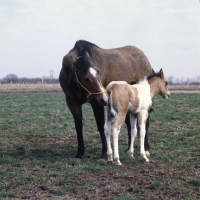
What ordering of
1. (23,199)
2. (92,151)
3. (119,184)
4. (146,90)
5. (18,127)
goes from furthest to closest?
(18,127), (92,151), (146,90), (119,184), (23,199)

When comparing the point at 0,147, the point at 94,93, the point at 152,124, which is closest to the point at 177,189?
the point at 94,93

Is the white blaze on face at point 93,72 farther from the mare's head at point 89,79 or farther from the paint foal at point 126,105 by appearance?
the paint foal at point 126,105

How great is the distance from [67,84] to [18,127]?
571 cm

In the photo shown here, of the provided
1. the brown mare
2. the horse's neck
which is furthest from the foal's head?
the horse's neck

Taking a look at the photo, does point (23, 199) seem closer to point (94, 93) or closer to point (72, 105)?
point (94, 93)

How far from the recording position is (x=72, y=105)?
8.52 metres

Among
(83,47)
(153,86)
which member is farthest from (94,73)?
(153,86)

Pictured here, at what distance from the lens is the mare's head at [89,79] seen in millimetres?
7477

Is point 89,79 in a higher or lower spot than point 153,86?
higher

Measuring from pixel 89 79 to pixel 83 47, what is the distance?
117 centimetres

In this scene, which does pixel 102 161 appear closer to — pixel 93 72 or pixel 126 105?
pixel 126 105

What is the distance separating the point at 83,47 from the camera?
8398mm

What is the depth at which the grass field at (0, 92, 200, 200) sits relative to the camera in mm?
5707

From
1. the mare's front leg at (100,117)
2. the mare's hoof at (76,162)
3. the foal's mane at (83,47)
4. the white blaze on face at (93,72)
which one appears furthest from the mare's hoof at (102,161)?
the foal's mane at (83,47)
